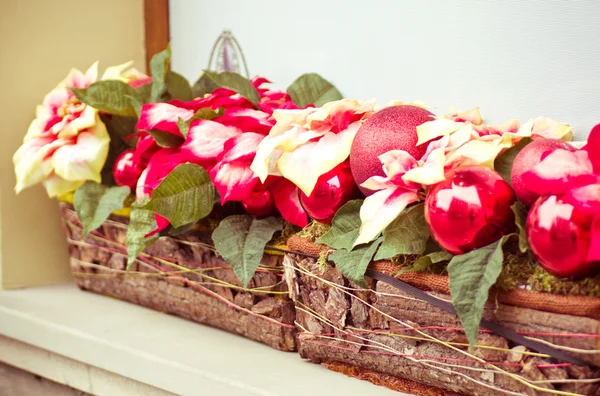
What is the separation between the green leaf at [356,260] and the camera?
23.0 inches

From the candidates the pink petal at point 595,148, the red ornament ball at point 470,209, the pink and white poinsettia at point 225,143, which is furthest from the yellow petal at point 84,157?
the pink petal at point 595,148

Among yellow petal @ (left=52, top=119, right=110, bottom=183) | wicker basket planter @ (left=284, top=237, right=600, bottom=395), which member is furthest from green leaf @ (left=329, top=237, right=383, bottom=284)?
yellow petal @ (left=52, top=119, right=110, bottom=183)

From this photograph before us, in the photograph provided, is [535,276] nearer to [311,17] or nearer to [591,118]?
[591,118]

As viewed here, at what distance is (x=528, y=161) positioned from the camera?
52cm

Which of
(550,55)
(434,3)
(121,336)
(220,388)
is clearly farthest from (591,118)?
(121,336)

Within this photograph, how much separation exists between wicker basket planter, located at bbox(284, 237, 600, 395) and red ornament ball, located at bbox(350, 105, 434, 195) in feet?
0.29

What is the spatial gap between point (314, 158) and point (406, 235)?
0.39 ft

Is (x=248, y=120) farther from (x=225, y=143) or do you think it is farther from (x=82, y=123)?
(x=82, y=123)

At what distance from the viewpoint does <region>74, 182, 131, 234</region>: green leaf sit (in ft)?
2.92

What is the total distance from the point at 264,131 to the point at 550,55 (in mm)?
320

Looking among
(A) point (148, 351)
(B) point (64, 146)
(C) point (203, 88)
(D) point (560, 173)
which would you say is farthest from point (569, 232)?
(B) point (64, 146)

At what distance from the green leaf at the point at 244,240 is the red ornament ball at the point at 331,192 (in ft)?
0.28

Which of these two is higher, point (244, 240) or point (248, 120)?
point (248, 120)

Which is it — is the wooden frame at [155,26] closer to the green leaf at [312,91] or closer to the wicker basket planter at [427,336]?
the green leaf at [312,91]
